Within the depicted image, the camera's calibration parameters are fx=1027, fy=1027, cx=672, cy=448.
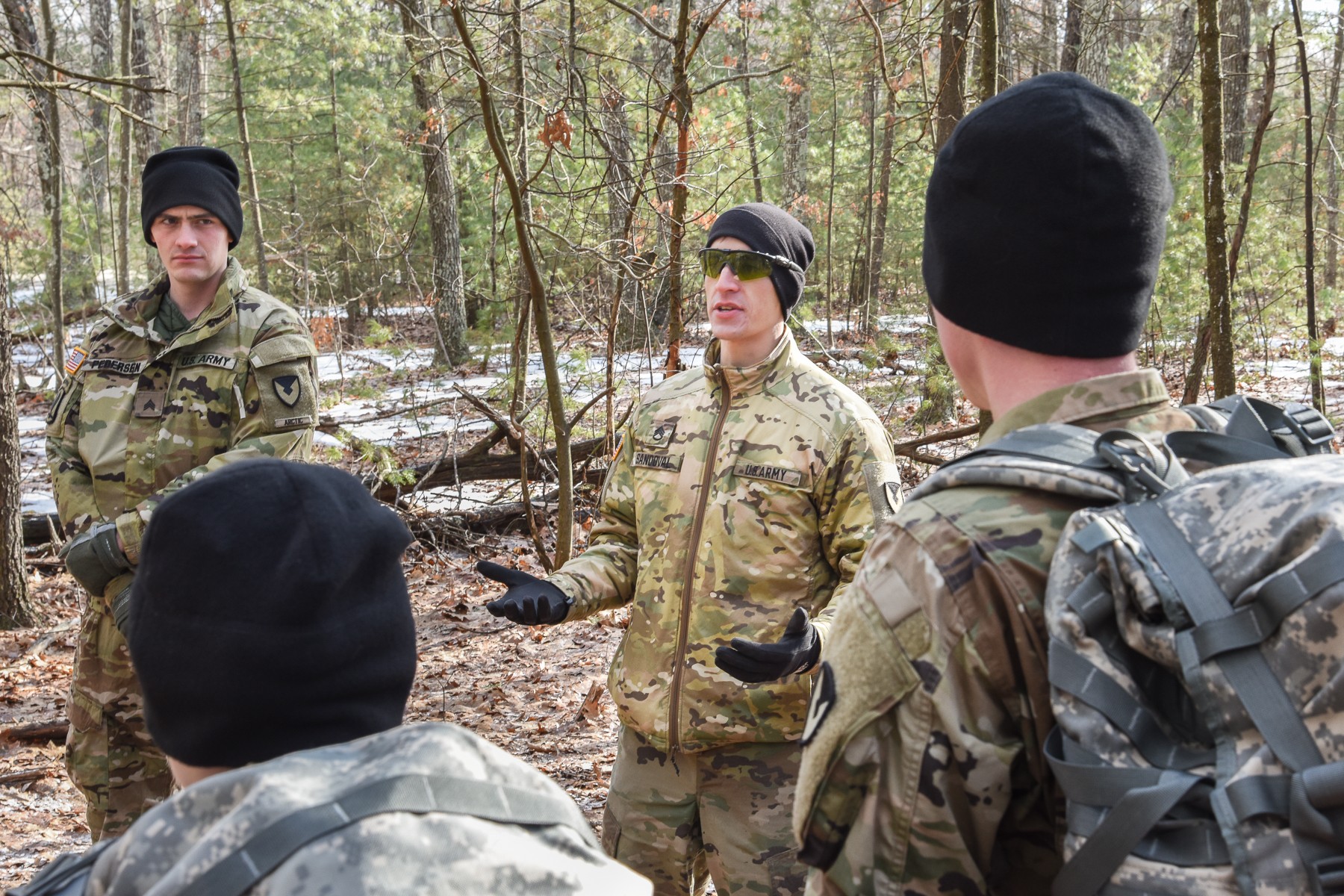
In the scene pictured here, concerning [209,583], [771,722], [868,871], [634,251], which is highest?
[634,251]

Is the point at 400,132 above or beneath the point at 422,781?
above

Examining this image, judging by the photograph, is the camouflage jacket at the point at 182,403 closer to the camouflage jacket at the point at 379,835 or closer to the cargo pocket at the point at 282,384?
the cargo pocket at the point at 282,384

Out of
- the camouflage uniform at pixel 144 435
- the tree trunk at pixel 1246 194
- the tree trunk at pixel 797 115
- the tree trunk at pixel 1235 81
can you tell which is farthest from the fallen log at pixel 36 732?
the tree trunk at pixel 1235 81

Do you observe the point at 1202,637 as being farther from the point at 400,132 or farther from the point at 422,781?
the point at 400,132

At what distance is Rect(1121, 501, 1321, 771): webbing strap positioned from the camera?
3.45 ft

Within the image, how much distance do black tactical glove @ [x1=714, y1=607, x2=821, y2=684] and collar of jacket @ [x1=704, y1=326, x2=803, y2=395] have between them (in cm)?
86

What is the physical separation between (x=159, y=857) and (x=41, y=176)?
15.2 meters

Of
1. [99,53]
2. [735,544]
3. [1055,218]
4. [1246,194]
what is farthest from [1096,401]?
[99,53]

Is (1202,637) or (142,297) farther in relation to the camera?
(142,297)

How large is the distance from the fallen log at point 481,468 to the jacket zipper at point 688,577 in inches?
199

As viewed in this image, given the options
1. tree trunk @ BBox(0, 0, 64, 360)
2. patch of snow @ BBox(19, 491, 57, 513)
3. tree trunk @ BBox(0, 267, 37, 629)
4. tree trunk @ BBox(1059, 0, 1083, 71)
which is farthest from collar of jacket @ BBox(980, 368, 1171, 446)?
tree trunk @ BBox(1059, 0, 1083, 71)

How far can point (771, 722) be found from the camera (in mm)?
2801

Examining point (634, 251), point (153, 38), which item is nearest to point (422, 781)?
point (634, 251)

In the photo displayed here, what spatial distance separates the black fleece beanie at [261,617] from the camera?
1.20 meters
